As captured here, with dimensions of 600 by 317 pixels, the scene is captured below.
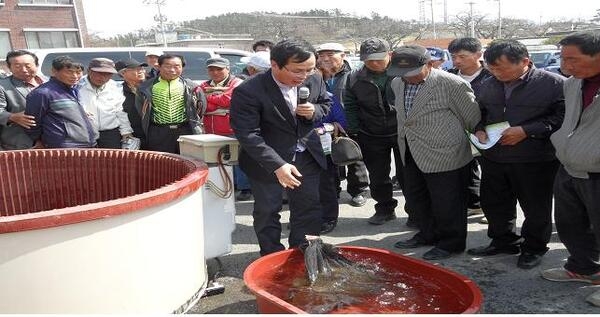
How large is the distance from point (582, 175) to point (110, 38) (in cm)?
5448

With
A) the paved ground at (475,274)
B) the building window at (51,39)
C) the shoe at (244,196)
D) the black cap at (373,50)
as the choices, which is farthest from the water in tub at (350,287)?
the building window at (51,39)

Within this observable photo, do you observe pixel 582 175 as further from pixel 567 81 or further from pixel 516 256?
A: pixel 516 256

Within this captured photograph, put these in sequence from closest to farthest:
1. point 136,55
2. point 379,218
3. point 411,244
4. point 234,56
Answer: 1. point 411,244
2. point 379,218
3. point 136,55
4. point 234,56

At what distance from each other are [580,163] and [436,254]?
4.19 ft

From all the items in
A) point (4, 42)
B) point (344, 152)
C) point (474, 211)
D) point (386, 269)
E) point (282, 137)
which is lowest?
point (474, 211)

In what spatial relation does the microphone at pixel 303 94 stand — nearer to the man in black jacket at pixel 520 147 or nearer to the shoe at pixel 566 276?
the man in black jacket at pixel 520 147

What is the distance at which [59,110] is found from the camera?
4.23 metres

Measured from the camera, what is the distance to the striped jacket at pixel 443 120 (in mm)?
3602

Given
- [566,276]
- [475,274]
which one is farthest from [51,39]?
[566,276]

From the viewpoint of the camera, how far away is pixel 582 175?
2.96 meters

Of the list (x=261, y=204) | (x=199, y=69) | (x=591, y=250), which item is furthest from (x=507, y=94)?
(x=199, y=69)

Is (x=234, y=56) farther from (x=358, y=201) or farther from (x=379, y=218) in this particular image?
(x=379, y=218)

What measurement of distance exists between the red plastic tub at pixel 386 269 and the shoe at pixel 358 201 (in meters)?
2.08

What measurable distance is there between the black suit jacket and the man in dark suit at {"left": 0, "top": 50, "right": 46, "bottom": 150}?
2204mm
